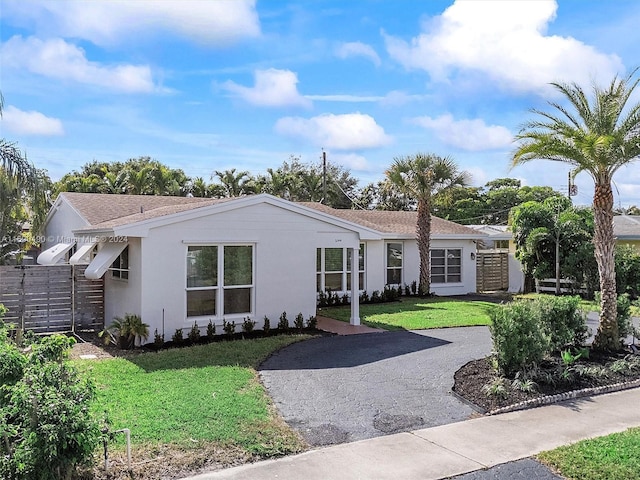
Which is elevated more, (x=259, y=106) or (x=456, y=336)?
(x=259, y=106)

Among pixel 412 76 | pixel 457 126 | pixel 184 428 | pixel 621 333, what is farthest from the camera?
pixel 457 126

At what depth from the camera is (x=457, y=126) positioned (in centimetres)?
2172

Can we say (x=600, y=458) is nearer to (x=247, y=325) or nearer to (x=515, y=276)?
(x=247, y=325)

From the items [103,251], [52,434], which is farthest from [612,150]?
[103,251]

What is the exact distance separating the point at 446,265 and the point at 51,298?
1669cm

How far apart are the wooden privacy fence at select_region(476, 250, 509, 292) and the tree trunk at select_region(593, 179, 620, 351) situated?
1500 centimetres

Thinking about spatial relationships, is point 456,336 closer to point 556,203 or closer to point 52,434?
point 52,434

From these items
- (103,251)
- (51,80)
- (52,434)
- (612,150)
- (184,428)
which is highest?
(51,80)

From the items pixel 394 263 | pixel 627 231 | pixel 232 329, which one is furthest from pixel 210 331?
pixel 627 231

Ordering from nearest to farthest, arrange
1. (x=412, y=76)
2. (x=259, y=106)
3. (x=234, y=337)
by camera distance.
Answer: (x=234, y=337)
(x=412, y=76)
(x=259, y=106)

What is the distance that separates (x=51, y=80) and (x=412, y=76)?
1005 cm

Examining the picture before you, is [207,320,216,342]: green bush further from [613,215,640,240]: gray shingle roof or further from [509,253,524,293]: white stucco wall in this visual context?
[613,215,640,240]: gray shingle roof

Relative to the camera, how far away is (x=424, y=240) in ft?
74.6

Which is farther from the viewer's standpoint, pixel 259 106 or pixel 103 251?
pixel 259 106
